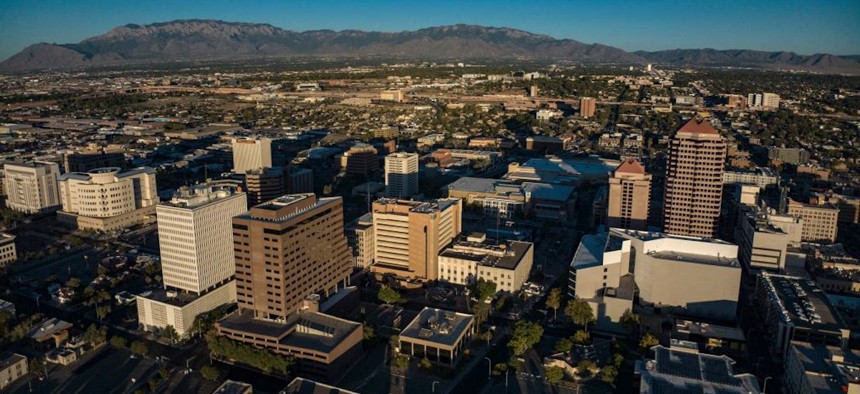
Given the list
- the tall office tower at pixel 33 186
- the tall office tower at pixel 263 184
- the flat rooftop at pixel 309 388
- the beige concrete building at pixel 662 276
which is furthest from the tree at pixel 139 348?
the tall office tower at pixel 33 186

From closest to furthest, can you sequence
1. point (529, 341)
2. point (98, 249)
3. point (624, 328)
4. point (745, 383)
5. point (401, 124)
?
point (745, 383), point (529, 341), point (624, 328), point (98, 249), point (401, 124)

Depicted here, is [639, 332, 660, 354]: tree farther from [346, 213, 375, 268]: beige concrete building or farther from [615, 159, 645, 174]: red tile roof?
[346, 213, 375, 268]: beige concrete building

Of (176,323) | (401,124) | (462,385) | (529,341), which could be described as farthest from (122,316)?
(401,124)

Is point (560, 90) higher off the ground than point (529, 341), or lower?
higher

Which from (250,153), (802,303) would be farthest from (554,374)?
(250,153)

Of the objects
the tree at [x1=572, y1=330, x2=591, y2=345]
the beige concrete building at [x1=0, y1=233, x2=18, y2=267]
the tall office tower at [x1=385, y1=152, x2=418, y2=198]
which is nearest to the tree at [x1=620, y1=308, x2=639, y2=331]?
the tree at [x1=572, y1=330, x2=591, y2=345]

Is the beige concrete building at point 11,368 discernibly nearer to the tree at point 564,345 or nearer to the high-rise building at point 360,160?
the tree at point 564,345

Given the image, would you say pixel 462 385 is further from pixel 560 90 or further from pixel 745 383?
pixel 560 90
